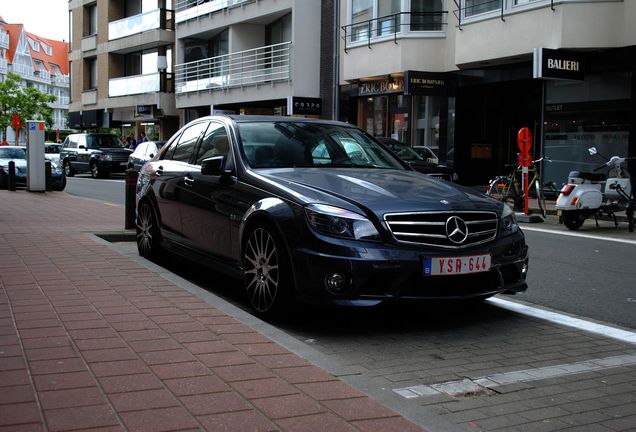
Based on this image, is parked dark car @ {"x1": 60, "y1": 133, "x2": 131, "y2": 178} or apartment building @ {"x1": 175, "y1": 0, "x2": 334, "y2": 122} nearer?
apartment building @ {"x1": 175, "y1": 0, "x2": 334, "y2": 122}

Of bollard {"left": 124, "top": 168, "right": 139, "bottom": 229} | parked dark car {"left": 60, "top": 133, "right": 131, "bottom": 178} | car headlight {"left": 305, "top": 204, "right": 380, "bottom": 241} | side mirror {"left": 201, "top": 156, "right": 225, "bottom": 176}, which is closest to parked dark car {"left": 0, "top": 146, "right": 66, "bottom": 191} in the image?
parked dark car {"left": 60, "top": 133, "right": 131, "bottom": 178}

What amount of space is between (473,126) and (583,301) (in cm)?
1748

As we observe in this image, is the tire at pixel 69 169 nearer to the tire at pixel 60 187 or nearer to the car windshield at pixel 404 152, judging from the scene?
the tire at pixel 60 187

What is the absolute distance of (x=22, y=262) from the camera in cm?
706

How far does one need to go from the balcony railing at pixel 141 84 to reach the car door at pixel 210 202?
33.6 m

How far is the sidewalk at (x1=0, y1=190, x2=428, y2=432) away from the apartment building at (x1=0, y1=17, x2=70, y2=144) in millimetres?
110515

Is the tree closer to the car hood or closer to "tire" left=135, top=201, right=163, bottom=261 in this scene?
"tire" left=135, top=201, right=163, bottom=261

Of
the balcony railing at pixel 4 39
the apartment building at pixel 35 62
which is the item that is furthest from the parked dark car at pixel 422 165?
the balcony railing at pixel 4 39

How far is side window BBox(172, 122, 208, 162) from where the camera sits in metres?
7.24

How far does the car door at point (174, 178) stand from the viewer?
279 inches

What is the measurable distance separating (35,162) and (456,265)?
58.1 feet

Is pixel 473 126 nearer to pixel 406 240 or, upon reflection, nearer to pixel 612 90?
pixel 612 90

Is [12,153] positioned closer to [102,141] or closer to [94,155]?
[94,155]

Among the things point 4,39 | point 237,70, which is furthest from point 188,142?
point 4,39
